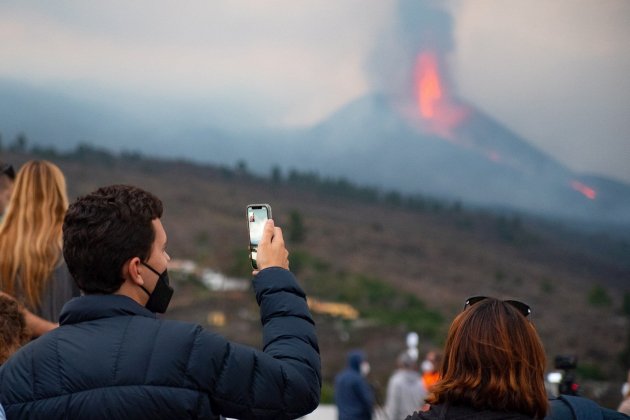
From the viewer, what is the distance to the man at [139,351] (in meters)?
1.99

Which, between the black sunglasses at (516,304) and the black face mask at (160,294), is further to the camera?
the black sunglasses at (516,304)

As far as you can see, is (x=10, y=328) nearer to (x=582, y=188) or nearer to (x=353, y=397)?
(x=353, y=397)

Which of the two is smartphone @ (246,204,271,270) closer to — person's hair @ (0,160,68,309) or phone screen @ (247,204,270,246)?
phone screen @ (247,204,270,246)

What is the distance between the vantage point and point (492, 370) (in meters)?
2.28

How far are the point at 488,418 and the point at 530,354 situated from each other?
0.62ft

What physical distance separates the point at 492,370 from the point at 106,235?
97cm

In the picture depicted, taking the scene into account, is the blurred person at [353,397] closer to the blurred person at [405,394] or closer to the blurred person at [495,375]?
the blurred person at [405,394]

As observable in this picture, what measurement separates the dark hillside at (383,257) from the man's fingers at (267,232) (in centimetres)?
2662

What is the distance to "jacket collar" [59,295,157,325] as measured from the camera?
210 centimetres

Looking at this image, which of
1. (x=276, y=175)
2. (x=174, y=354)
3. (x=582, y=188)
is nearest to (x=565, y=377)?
(x=174, y=354)

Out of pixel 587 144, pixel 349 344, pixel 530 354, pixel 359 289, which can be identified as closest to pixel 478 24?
pixel 587 144

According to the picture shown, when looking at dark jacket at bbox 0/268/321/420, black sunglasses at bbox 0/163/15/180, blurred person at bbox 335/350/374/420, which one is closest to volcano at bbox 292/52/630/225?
blurred person at bbox 335/350/374/420

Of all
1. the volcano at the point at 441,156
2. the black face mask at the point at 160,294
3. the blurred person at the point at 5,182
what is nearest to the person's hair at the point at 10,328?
the black face mask at the point at 160,294

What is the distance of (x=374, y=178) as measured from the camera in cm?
5200
